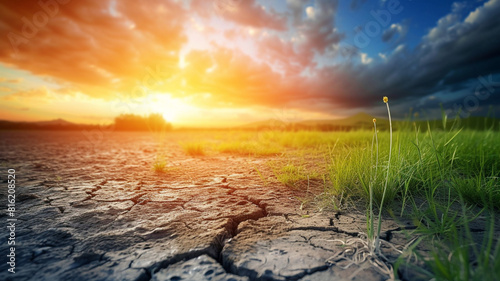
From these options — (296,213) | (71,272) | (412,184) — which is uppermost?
(412,184)

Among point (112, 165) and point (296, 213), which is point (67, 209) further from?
point (112, 165)

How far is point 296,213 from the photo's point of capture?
158cm

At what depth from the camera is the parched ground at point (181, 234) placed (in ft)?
3.39

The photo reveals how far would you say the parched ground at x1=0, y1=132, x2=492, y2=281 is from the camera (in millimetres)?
1033

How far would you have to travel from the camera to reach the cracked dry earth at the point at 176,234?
3.39ft

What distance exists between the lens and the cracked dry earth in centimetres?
103

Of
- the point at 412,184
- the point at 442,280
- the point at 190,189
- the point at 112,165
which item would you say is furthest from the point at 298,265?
the point at 112,165

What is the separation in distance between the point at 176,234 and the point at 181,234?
0.03 m

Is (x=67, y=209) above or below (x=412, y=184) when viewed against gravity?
below

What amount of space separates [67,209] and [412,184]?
2.52 meters

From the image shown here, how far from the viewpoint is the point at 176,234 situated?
4.39 ft

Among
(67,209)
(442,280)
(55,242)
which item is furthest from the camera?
(67,209)

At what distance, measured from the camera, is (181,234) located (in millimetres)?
1333

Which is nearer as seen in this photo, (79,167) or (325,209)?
(325,209)
